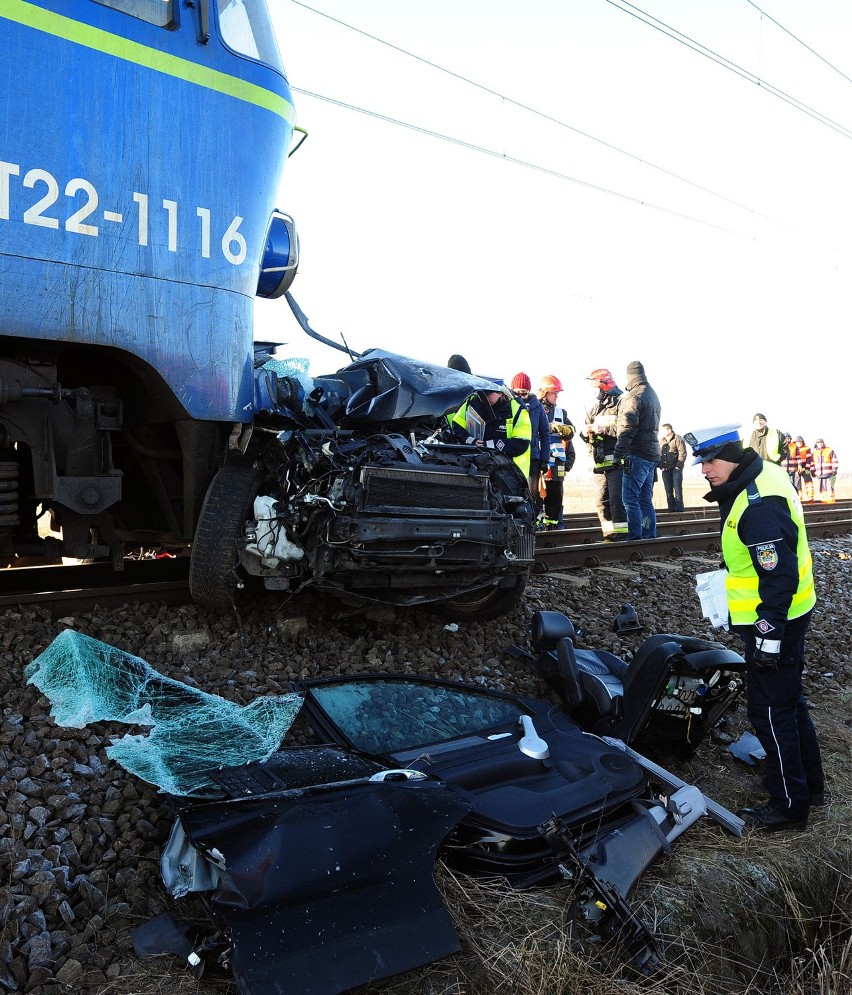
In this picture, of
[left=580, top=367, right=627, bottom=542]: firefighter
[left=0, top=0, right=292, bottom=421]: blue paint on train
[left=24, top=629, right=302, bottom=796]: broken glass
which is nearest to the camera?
[left=24, top=629, right=302, bottom=796]: broken glass

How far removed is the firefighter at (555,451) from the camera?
993 cm

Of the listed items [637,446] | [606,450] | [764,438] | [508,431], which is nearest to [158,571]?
[508,431]

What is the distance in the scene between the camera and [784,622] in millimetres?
3922

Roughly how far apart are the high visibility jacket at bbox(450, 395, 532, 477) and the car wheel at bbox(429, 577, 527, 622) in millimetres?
803

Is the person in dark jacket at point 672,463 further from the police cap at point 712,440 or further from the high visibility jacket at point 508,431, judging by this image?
the police cap at point 712,440

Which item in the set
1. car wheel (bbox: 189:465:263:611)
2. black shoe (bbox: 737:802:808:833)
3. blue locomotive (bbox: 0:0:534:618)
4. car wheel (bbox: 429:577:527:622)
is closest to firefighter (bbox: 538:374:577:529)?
car wheel (bbox: 429:577:527:622)

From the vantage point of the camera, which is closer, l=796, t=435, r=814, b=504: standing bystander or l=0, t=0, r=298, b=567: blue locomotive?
l=0, t=0, r=298, b=567: blue locomotive

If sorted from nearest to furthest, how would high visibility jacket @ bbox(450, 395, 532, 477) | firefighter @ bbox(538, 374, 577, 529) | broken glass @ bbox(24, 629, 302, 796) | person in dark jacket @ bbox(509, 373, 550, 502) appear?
broken glass @ bbox(24, 629, 302, 796), high visibility jacket @ bbox(450, 395, 532, 477), person in dark jacket @ bbox(509, 373, 550, 502), firefighter @ bbox(538, 374, 577, 529)

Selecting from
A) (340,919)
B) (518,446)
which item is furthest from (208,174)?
(340,919)

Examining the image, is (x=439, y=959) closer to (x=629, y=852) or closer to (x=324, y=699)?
(x=629, y=852)

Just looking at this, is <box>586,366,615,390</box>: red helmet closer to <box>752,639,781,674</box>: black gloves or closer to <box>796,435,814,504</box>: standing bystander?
<box>752,639,781,674</box>: black gloves

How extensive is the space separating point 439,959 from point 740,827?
1.92 metres

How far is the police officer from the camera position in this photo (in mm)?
3939

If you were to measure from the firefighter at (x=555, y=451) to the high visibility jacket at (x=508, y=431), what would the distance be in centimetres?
152
